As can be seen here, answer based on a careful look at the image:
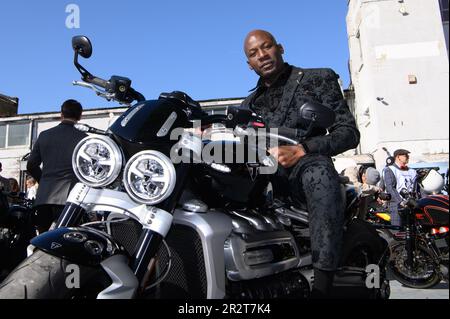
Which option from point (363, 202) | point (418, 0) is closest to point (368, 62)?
point (418, 0)

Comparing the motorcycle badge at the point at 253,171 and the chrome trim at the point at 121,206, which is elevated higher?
the motorcycle badge at the point at 253,171

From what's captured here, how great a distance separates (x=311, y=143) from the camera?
2205 millimetres

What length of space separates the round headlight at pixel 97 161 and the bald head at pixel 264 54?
132cm

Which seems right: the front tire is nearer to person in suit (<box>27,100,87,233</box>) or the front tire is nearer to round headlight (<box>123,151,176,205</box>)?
round headlight (<box>123,151,176,205</box>)

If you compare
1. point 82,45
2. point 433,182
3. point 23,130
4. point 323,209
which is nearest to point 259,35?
point 82,45

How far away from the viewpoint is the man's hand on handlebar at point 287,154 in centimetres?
206

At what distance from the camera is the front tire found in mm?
1525

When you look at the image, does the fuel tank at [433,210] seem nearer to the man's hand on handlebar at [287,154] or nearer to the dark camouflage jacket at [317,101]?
the dark camouflage jacket at [317,101]

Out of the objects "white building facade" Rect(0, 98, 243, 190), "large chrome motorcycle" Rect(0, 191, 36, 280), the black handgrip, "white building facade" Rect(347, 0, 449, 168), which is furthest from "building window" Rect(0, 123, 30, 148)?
the black handgrip

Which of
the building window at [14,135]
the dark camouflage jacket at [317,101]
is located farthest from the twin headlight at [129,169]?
the building window at [14,135]

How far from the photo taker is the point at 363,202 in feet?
9.17

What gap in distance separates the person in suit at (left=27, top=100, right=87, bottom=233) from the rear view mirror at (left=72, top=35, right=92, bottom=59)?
1.75 m

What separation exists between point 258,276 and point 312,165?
654mm

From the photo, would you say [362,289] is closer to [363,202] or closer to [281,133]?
[363,202]
